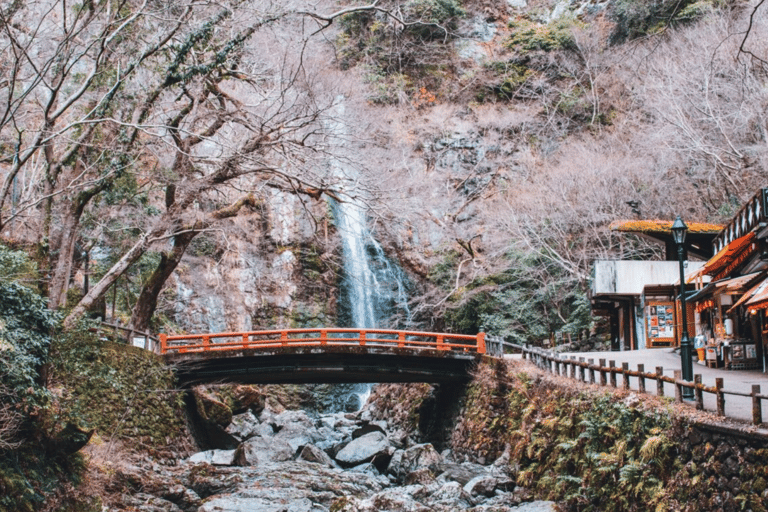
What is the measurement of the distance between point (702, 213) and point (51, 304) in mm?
23280

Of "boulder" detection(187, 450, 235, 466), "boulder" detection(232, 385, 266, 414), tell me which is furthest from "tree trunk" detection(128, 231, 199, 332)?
"boulder" detection(232, 385, 266, 414)

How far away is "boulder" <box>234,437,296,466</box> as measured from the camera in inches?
671

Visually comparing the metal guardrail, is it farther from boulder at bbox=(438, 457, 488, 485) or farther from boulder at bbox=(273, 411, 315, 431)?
boulder at bbox=(438, 457, 488, 485)

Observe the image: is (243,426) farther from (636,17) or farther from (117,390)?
(636,17)

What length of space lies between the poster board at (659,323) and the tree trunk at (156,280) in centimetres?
1541

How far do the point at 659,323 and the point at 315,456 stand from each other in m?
12.8

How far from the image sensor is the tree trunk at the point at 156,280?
728 inches

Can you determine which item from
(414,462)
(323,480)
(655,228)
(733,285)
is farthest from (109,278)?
(655,228)

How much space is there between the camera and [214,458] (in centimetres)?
1755

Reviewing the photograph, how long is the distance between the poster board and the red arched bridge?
659 centimetres

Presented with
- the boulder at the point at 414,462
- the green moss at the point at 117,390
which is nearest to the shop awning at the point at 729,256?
the boulder at the point at 414,462

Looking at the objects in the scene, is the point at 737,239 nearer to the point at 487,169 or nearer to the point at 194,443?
the point at 194,443

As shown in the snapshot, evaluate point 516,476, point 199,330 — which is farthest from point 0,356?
point 199,330

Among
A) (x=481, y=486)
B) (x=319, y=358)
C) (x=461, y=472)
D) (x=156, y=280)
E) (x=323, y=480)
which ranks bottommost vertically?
(x=323, y=480)
